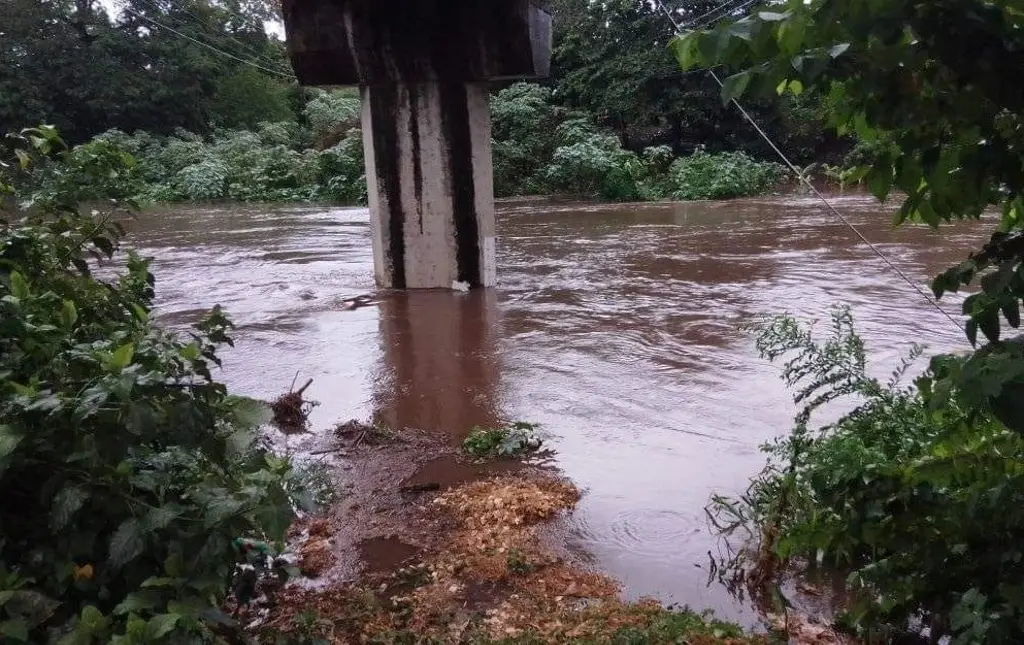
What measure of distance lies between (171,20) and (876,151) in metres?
35.1

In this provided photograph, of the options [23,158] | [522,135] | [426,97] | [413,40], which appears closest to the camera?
[23,158]

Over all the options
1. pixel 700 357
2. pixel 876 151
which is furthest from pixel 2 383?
pixel 700 357

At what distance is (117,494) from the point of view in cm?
228

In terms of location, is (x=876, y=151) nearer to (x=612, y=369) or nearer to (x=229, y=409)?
(x=229, y=409)

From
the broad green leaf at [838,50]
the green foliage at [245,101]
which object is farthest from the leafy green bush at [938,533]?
the green foliage at [245,101]

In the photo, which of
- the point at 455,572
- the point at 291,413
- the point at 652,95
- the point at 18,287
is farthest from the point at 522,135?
the point at 18,287

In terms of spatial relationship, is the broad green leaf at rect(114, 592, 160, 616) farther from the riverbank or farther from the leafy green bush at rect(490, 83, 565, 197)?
the leafy green bush at rect(490, 83, 565, 197)

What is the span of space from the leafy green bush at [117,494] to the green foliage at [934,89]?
4.99 ft

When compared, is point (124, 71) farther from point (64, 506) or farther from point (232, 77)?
point (64, 506)

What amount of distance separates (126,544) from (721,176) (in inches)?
794

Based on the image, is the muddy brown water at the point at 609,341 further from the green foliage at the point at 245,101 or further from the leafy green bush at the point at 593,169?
the green foliage at the point at 245,101

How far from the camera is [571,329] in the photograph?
25.1 feet

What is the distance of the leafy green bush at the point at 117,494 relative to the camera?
208 cm

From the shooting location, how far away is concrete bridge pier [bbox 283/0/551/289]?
8.62m
